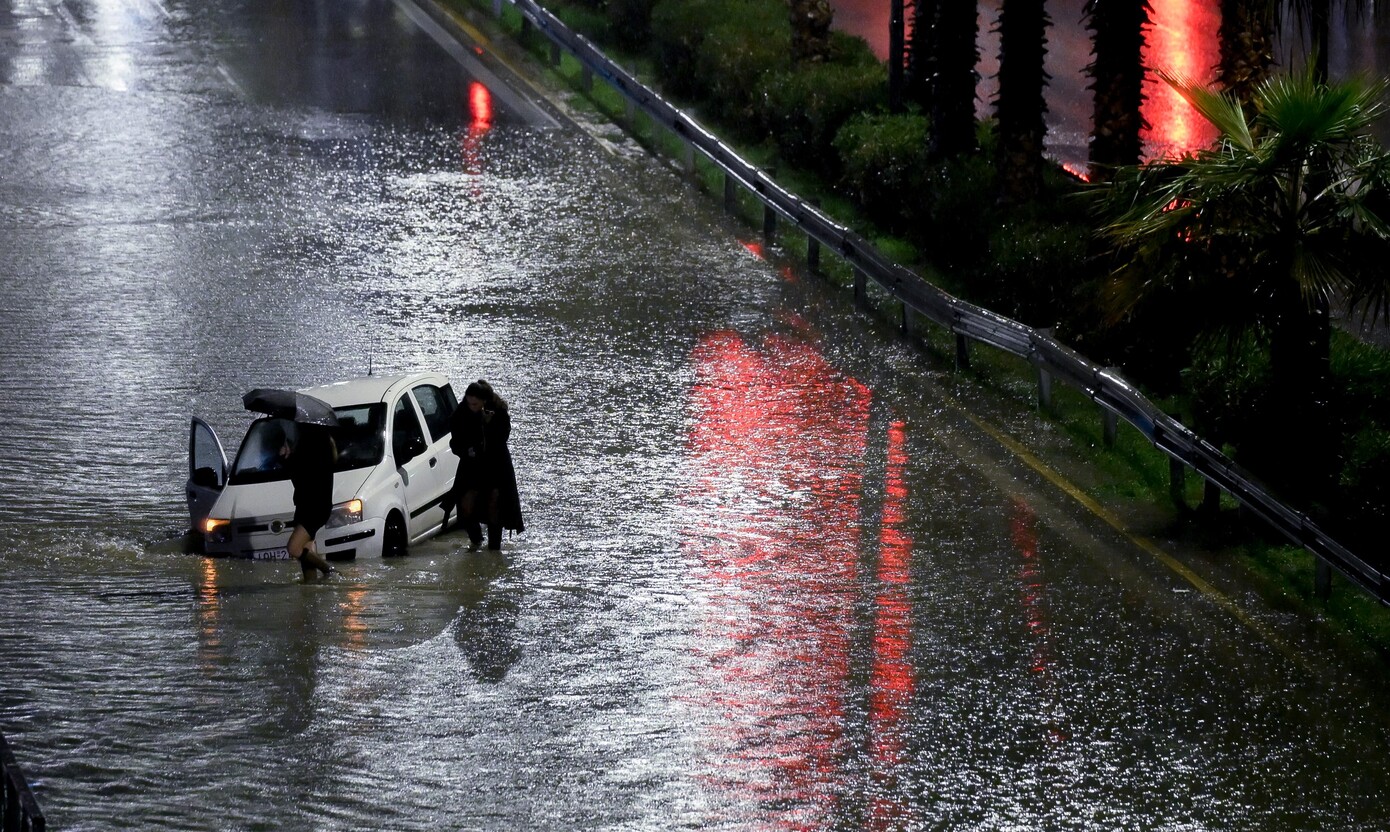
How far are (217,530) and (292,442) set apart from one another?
89 centimetres

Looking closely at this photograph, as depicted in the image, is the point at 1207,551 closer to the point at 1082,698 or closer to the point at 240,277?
the point at 1082,698

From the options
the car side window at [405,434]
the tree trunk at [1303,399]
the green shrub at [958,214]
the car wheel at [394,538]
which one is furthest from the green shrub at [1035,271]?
the car wheel at [394,538]

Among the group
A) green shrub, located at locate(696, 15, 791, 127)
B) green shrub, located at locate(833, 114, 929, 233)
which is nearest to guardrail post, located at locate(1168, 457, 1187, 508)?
green shrub, located at locate(833, 114, 929, 233)

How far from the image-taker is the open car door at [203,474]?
1340cm

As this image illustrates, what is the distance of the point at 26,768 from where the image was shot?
8.72 m

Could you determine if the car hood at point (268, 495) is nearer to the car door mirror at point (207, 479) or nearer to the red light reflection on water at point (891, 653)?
the car door mirror at point (207, 479)

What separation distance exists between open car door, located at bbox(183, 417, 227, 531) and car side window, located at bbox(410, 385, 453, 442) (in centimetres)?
177

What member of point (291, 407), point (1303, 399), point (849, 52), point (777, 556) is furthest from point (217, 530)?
point (849, 52)

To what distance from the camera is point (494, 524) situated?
13234 millimetres

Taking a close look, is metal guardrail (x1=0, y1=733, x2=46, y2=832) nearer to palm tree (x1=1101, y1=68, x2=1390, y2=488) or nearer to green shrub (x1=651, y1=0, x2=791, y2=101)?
palm tree (x1=1101, y1=68, x2=1390, y2=488)

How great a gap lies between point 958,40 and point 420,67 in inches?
389

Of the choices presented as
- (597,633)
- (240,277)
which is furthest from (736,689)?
(240,277)

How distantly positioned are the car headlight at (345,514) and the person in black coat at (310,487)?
1.55 feet

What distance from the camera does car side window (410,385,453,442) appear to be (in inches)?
579
